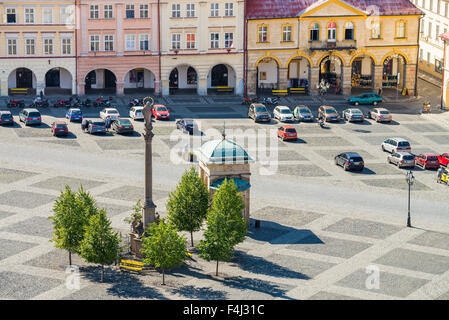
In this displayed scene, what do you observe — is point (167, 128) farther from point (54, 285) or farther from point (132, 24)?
point (54, 285)

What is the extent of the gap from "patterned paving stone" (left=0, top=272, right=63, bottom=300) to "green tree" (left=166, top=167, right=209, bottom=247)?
33.1 feet

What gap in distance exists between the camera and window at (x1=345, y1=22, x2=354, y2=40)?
112856 mm

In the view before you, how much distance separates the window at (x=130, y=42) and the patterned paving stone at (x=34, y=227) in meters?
47.1

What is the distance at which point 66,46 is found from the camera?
363 ft

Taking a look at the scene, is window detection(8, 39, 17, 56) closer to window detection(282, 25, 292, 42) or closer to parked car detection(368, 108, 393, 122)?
window detection(282, 25, 292, 42)

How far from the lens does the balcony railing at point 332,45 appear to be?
372ft

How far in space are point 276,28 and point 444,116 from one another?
2375cm

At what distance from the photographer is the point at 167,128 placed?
96.4 meters

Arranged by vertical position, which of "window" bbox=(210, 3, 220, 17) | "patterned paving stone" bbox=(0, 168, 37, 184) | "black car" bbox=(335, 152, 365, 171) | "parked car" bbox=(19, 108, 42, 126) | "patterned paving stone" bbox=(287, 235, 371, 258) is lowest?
"patterned paving stone" bbox=(287, 235, 371, 258)

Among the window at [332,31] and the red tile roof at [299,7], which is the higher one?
the red tile roof at [299,7]

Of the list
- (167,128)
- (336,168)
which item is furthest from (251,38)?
(336,168)

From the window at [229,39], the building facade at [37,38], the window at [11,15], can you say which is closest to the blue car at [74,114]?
the building facade at [37,38]

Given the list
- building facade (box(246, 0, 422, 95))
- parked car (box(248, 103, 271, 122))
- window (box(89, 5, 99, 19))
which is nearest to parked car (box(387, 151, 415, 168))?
parked car (box(248, 103, 271, 122))

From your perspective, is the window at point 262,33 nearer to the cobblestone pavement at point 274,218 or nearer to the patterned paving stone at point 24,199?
the cobblestone pavement at point 274,218
